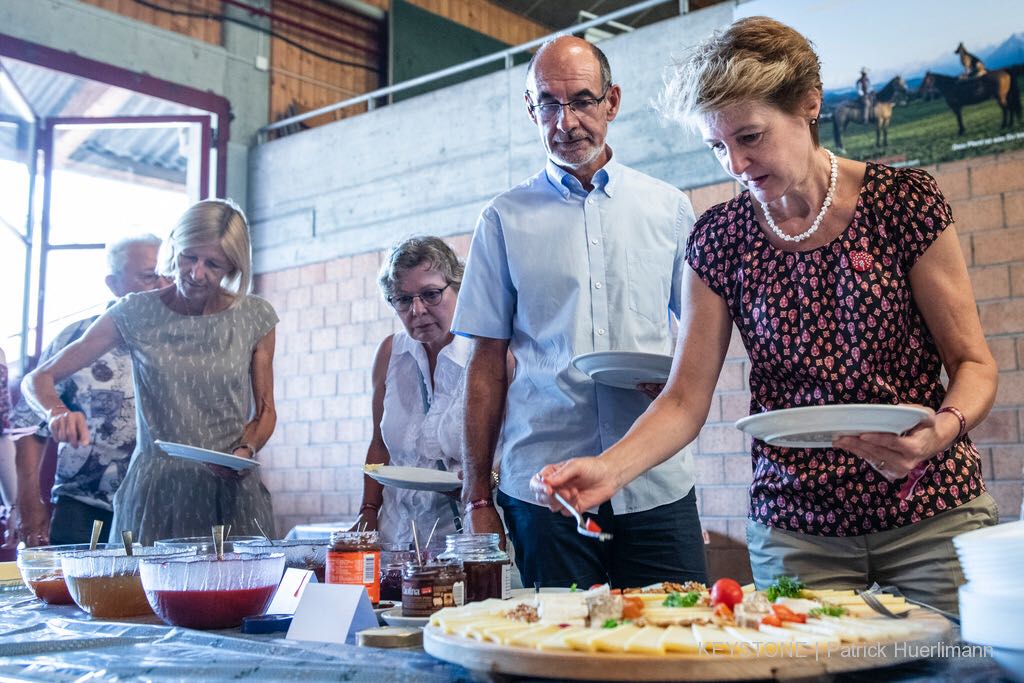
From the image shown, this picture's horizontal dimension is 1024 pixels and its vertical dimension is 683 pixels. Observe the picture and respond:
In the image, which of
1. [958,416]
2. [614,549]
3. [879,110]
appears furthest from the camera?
[879,110]

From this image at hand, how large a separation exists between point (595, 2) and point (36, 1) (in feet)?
12.4

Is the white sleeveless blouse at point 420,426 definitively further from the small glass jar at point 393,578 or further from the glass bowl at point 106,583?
the glass bowl at point 106,583

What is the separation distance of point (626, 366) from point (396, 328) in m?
3.88

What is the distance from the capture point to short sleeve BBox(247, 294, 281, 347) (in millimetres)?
2607

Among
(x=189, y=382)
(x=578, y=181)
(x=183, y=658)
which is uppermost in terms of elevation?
(x=578, y=181)

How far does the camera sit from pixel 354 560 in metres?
1.44

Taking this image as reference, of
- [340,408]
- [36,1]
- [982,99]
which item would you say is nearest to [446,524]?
[982,99]

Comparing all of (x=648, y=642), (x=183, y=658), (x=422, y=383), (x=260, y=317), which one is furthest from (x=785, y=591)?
(x=260, y=317)

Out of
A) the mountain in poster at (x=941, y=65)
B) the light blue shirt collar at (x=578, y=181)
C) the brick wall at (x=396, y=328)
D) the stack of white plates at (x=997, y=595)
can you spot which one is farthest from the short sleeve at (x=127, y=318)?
the mountain in poster at (x=941, y=65)

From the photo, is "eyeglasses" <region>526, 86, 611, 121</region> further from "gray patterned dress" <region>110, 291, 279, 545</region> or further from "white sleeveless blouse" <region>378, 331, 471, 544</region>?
"gray patterned dress" <region>110, 291, 279, 545</region>

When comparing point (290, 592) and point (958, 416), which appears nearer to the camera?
point (958, 416)

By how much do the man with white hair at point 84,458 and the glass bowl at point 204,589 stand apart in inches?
74.3

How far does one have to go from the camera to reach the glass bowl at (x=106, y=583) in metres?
1.55

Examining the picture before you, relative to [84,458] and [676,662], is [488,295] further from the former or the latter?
[84,458]
